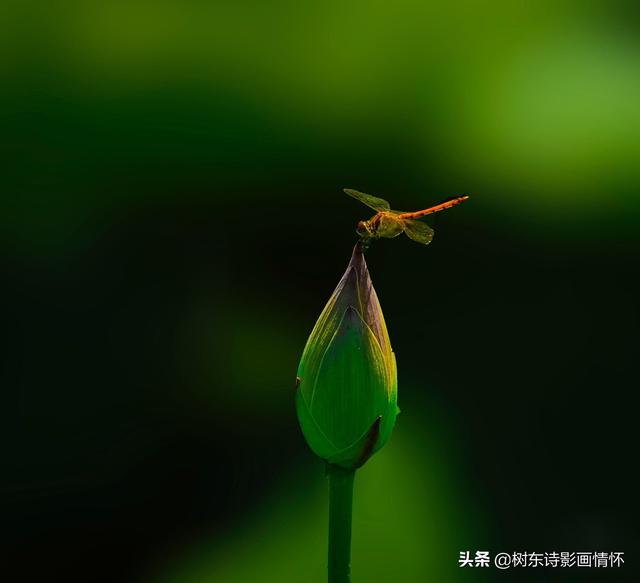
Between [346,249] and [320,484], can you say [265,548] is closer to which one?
[320,484]

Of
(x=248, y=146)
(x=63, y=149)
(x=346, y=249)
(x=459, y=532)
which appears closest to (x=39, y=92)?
(x=63, y=149)

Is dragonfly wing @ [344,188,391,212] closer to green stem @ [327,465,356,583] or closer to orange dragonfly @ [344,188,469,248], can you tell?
orange dragonfly @ [344,188,469,248]

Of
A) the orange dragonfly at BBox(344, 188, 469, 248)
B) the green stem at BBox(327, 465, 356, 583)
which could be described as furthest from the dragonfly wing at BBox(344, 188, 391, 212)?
the green stem at BBox(327, 465, 356, 583)

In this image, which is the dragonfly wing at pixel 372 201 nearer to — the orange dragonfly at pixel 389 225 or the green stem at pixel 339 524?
the orange dragonfly at pixel 389 225

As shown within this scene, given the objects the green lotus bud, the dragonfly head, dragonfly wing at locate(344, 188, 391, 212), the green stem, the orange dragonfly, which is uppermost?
dragonfly wing at locate(344, 188, 391, 212)

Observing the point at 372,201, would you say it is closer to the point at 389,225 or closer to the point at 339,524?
the point at 389,225

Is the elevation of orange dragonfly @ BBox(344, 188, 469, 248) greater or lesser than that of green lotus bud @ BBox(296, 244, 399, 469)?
greater

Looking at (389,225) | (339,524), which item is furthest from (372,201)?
(339,524)
